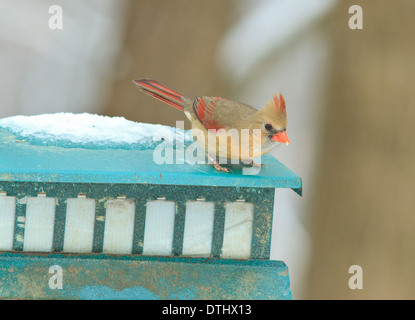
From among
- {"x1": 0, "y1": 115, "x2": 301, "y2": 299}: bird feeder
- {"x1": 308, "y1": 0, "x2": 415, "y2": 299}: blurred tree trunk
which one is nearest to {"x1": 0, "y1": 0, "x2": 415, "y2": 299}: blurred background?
{"x1": 308, "y1": 0, "x2": 415, "y2": 299}: blurred tree trunk

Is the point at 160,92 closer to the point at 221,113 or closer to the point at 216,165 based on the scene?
the point at 221,113

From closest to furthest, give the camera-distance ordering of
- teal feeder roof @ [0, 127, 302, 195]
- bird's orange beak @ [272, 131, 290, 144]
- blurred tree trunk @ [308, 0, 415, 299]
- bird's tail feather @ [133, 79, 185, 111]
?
teal feeder roof @ [0, 127, 302, 195] → bird's orange beak @ [272, 131, 290, 144] → bird's tail feather @ [133, 79, 185, 111] → blurred tree trunk @ [308, 0, 415, 299]

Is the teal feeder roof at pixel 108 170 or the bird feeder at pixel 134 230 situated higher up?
the teal feeder roof at pixel 108 170

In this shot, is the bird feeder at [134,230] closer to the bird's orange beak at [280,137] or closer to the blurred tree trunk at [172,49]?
the bird's orange beak at [280,137]

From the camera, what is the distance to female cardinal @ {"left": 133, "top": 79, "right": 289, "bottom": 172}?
1723 millimetres

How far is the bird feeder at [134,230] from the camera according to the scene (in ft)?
5.43

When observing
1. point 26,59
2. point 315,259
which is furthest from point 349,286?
point 26,59

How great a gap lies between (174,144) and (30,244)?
2.21ft

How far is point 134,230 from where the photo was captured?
69.2 inches

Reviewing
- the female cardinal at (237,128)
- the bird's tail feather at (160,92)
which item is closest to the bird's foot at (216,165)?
the female cardinal at (237,128)

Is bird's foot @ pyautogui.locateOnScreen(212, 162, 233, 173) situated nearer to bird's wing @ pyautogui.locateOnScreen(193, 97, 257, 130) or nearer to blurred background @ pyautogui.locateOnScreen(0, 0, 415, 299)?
bird's wing @ pyautogui.locateOnScreen(193, 97, 257, 130)

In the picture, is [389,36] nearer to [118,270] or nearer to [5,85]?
[118,270]

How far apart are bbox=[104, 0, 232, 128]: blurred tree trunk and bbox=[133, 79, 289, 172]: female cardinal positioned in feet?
3.67

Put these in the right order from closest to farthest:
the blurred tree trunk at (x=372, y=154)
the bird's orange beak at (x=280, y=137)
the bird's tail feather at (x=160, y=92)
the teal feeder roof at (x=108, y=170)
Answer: the teal feeder roof at (x=108, y=170)
the bird's orange beak at (x=280, y=137)
the bird's tail feather at (x=160, y=92)
the blurred tree trunk at (x=372, y=154)
